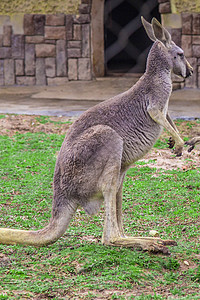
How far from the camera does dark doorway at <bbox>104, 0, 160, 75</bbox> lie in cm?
1147

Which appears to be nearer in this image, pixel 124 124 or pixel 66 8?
pixel 124 124

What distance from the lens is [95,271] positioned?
3234 millimetres

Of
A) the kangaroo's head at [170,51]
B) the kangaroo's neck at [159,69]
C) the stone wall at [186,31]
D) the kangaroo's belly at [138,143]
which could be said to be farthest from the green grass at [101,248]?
the stone wall at [186,31]

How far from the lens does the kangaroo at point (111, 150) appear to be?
11.0ft

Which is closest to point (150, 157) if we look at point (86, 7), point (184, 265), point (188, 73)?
point (188, 73)

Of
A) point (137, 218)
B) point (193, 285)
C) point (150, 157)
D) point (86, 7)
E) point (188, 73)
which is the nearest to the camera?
point (193, 285)

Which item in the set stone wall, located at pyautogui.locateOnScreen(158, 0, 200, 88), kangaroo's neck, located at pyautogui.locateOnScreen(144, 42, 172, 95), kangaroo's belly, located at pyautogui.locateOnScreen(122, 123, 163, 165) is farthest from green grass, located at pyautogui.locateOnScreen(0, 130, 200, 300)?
stone wall, located at pyautogui.locateOnScreen(158, 0, 200, 88)

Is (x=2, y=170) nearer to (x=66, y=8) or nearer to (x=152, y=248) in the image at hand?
(x=152, y=248)

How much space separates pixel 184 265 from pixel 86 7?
713cm

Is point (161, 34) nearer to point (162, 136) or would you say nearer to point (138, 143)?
point (138, 143)

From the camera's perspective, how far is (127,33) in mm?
12406

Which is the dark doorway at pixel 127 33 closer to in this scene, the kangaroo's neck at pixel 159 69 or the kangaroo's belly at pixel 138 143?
the kangaroo's neck at pixel 159 69

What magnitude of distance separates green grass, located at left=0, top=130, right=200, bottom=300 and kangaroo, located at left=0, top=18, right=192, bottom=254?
135 mm

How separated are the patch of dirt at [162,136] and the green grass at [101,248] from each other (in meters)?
0.25
